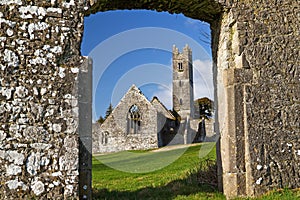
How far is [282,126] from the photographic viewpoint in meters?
7.08

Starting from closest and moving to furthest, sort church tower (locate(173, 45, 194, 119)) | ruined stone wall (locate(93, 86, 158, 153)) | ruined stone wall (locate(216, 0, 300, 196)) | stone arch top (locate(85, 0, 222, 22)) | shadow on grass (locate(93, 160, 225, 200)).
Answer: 1. ruined stone wall (locate(216, 0, 300, 196))
2. shadow on grass (locate(93, 160, 225, 200))
3. stone arch top (locate(85, 0, 222, 22))
4. ruined stone wall (locate(93, 86, 158, 153))
5. church tower (locate(173, 45, 194, 119))

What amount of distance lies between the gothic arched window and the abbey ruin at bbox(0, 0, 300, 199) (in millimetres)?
28621

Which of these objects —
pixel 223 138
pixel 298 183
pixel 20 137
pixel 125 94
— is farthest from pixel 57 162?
pixel 125 94

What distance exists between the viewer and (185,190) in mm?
7539

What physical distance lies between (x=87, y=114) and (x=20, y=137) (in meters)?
1.09

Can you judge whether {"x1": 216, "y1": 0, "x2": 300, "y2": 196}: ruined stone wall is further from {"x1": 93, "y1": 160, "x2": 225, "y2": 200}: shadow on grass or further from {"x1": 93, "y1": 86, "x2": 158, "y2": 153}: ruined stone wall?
{"x1": 93, "y1": 86, "x2": 158, "y2": 153}: ruined stone wall

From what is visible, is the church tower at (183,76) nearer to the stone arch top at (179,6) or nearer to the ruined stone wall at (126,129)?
the ruined stone wall at (126,129)

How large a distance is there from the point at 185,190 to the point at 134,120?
2897cm

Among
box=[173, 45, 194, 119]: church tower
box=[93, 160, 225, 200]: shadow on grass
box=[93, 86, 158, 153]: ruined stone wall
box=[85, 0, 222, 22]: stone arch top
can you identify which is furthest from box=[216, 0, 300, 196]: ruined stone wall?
box=[173, 45, 194, 119]: church tower

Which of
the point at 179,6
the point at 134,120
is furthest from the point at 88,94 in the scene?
the point at 134,120

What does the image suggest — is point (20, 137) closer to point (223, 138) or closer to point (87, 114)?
point (87, 114)

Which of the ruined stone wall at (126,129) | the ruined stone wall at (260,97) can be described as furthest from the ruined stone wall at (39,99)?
the ruined stone wall at (126,129)

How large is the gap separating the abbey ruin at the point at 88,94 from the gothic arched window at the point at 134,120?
2862 centimetres

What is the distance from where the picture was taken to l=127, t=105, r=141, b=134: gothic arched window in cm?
3633
